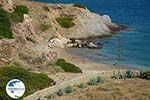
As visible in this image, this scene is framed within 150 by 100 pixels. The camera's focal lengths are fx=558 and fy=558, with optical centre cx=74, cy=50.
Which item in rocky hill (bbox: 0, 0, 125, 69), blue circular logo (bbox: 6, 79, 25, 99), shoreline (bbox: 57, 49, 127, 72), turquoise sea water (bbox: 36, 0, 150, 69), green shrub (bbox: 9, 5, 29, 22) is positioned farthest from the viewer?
turquoise sea water (bbox: 36, 0, 150, 69)

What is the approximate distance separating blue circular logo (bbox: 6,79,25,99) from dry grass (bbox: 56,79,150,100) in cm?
355

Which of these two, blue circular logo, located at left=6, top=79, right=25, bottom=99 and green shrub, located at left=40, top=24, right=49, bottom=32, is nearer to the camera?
blue circular logo, located at left=6, top=79, right=25, bottom=99

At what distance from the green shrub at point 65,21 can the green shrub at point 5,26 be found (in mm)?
16526

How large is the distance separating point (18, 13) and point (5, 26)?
8.32 metres

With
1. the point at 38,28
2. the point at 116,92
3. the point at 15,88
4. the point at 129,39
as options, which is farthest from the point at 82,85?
the point at 129,39

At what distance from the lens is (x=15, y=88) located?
2380 centimetres

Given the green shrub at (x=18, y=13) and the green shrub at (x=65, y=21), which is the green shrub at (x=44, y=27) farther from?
the green shrub at (x=65, y=21)

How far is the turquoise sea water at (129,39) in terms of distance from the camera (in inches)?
2443

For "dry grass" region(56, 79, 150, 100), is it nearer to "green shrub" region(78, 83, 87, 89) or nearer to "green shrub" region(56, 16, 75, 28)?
"green shrub" region(78, 83, 87, 89)

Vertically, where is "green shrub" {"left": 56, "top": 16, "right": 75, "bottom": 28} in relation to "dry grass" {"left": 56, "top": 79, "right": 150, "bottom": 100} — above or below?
above

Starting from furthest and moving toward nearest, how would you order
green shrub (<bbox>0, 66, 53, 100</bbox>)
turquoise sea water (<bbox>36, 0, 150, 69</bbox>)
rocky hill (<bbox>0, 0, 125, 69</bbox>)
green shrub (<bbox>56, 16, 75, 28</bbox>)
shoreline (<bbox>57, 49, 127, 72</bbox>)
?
green shrub (<bbox>56, 16, 75, 28</bbox>) < turquoise sea water (<bbox>36, 0, 150, 69</bbox>) < shoreline (<bbox>57, 49, 127, 72</bbox>) < rocky hill (<bbox>0, 0, 125, 69</bbox>) < green shrub (<bbox>0, 66, 53, 100</bbox>)

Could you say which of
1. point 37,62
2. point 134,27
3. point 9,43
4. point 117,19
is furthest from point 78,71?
point 117,19

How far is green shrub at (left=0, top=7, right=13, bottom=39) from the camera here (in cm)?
5322

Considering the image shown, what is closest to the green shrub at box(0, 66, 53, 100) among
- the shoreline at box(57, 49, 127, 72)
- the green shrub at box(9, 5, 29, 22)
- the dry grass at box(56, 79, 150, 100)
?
the dry grass at box(56, 79, 150, 100)
